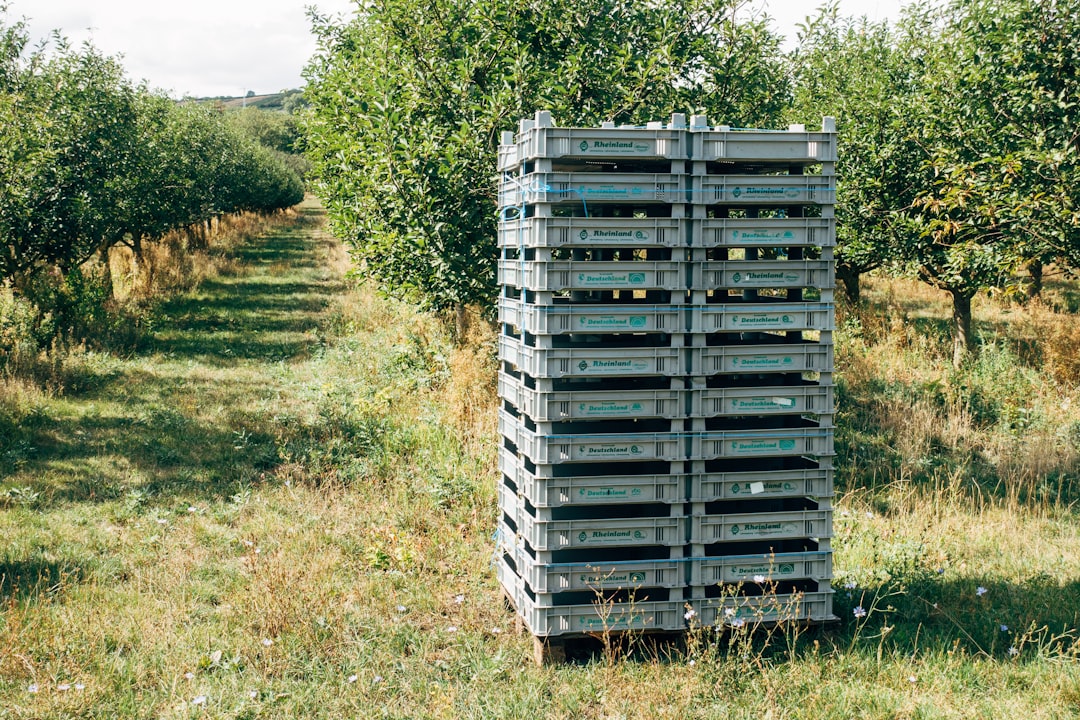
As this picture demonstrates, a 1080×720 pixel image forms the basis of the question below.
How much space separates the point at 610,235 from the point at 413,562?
286cm

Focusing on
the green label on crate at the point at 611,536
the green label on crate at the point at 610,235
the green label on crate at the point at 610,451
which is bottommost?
the green label on crate at the point at 611,536

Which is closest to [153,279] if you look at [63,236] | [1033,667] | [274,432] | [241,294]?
[241,294]

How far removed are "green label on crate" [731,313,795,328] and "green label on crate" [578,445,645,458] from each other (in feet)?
2.99

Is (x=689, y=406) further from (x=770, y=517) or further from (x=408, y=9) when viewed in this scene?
(x=408, y=9)

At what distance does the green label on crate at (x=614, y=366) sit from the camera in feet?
16.3

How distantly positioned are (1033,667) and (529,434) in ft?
10.1

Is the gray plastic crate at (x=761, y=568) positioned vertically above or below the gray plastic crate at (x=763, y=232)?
below

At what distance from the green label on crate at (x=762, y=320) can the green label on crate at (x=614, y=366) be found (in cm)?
55

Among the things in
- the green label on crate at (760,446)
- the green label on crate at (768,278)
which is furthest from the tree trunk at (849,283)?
the green label on crate at (760,446)

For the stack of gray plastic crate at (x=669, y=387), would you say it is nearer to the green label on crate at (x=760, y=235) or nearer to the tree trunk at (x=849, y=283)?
the green label on crate at (x=760, y=235)

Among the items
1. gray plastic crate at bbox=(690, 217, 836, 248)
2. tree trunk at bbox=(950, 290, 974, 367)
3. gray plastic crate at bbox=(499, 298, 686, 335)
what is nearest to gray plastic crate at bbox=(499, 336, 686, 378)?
gray plastic crate at bbox=(499, 298, 686, 335)

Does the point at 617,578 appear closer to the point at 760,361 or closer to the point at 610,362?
the point at 610,362

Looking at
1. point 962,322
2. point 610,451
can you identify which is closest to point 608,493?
point 610,451

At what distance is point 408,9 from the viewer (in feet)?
32.6
